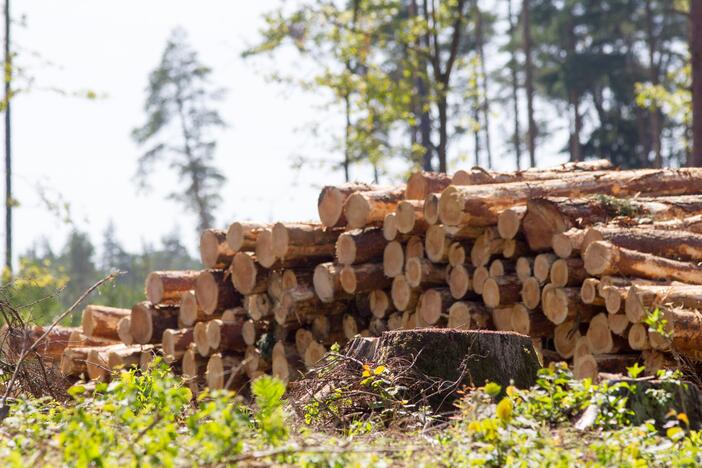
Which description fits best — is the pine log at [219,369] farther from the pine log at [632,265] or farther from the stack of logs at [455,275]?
the pine log at [632,265]

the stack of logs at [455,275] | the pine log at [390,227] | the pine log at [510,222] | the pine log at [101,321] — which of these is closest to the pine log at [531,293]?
the stack of logs at [455,275]

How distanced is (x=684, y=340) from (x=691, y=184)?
345 centimetres

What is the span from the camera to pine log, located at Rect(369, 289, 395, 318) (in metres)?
9.15

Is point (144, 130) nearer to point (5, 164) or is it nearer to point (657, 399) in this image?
point (5, 164)

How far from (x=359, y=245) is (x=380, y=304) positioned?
64cm

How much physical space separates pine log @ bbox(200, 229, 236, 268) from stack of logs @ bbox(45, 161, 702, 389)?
0.02m

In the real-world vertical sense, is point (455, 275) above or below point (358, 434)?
above

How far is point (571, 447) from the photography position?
171 inches

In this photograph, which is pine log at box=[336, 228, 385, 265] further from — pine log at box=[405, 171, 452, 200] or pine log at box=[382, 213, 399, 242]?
pine log at box=[405, 171, 452, 200]

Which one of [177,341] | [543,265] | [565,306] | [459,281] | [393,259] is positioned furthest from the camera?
[177,341]

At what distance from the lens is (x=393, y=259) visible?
29.4ft

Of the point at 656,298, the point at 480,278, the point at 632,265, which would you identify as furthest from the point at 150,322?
the point at 656,298

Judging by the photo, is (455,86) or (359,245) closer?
(359,245)

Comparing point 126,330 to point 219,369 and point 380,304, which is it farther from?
point 380,304
